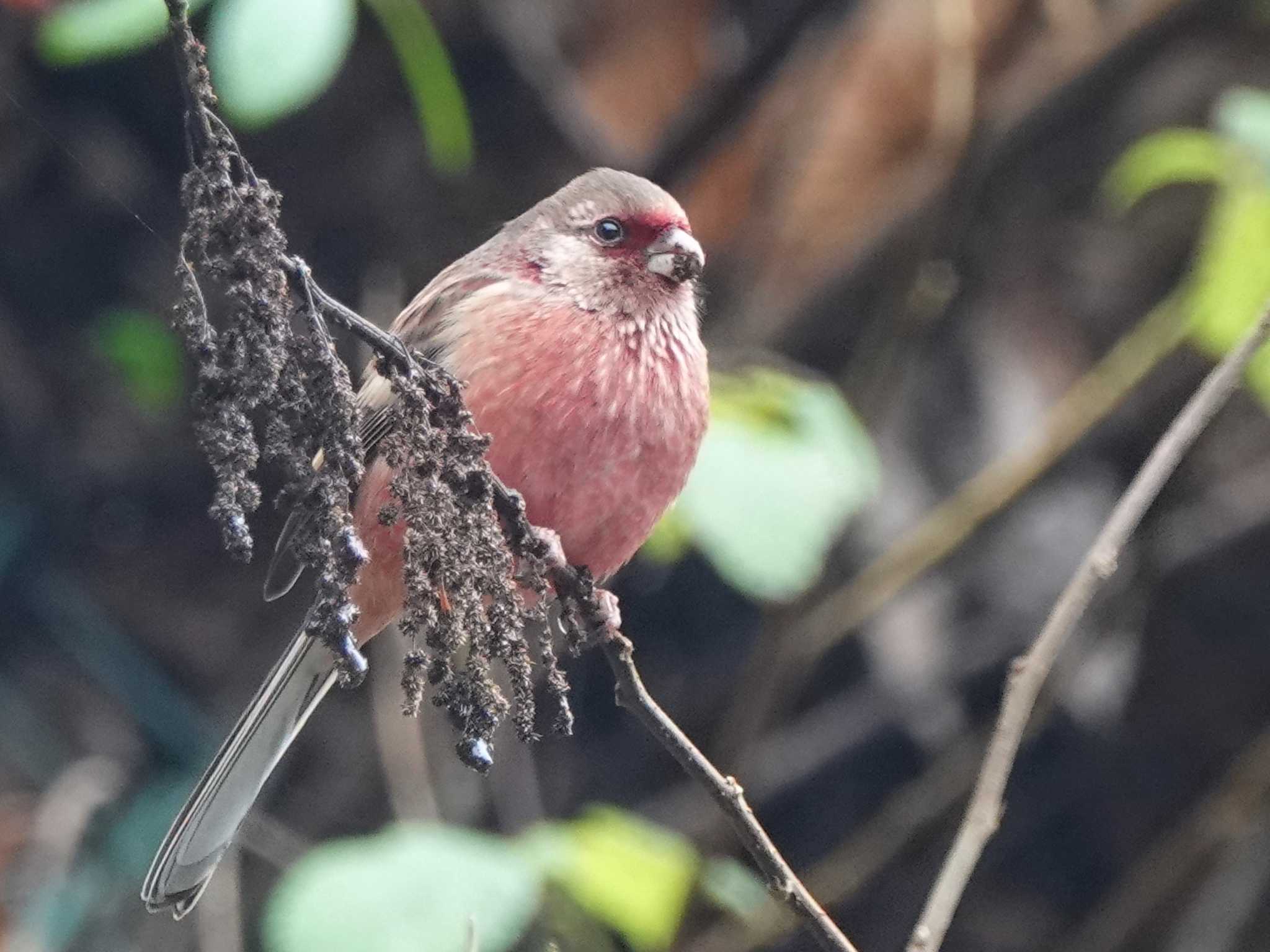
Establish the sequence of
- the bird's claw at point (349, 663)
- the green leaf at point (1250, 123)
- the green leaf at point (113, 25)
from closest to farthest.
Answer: the bird's claw at point (349, 663), the green leaf at point (113, 25), the green leaf at point (1250, 123)

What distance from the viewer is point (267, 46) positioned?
2320 mm

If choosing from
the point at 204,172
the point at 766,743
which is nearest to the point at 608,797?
the point at 766,743

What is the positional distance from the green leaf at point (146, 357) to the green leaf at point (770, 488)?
2214mm

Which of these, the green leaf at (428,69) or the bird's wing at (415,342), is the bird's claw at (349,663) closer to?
the bird's wing at (415,342)

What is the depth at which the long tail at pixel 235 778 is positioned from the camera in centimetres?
322

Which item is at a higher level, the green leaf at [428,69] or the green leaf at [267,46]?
the green leaf at [267,46]

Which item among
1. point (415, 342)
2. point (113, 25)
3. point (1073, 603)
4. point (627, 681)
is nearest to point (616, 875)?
point (627, 681)

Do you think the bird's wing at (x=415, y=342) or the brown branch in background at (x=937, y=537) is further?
the brown branch in background at (x=937, y=537)

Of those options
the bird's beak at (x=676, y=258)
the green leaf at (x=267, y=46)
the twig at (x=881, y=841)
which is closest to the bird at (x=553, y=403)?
the bird's beak at (x=676, y=258)

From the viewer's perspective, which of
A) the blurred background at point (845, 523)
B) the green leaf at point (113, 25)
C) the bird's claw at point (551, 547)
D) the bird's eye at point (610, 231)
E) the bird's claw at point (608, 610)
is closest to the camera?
the bird's claw at point (551, 547)

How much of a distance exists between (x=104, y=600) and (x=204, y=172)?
4.19 metres

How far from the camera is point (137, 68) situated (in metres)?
5.51

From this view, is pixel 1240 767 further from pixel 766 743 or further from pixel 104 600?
pixel 104 600

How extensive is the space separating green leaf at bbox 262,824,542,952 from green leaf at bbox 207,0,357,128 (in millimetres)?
1335
